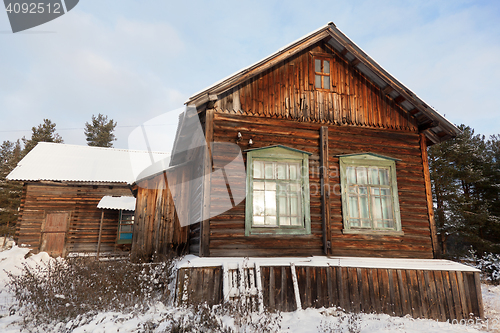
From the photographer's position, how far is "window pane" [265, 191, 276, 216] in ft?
24.7

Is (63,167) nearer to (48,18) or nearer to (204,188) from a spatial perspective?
(48,18)

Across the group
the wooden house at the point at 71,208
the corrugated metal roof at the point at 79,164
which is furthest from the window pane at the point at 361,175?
the wooden house at the point at 71,208

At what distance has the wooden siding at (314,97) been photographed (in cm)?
796

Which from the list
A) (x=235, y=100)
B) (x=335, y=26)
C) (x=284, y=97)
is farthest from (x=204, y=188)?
(x=335, y=26)

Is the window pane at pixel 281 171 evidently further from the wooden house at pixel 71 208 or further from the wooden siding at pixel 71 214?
the wooden siding at pixel 71 214

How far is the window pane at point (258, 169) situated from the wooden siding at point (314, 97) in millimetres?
1304

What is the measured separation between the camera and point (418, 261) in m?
7.62

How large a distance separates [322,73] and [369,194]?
141 inches

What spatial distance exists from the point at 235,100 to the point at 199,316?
5.04 meters

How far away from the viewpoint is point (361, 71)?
8875 mm

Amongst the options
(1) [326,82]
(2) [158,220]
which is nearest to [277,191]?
(1) [326,82]

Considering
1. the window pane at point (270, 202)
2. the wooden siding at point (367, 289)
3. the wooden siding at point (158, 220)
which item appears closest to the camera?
the wooden siding at point (367, 289)

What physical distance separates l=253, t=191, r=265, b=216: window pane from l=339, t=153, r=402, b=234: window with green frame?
2128 millimetres

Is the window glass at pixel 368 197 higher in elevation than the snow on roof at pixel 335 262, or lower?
higher
